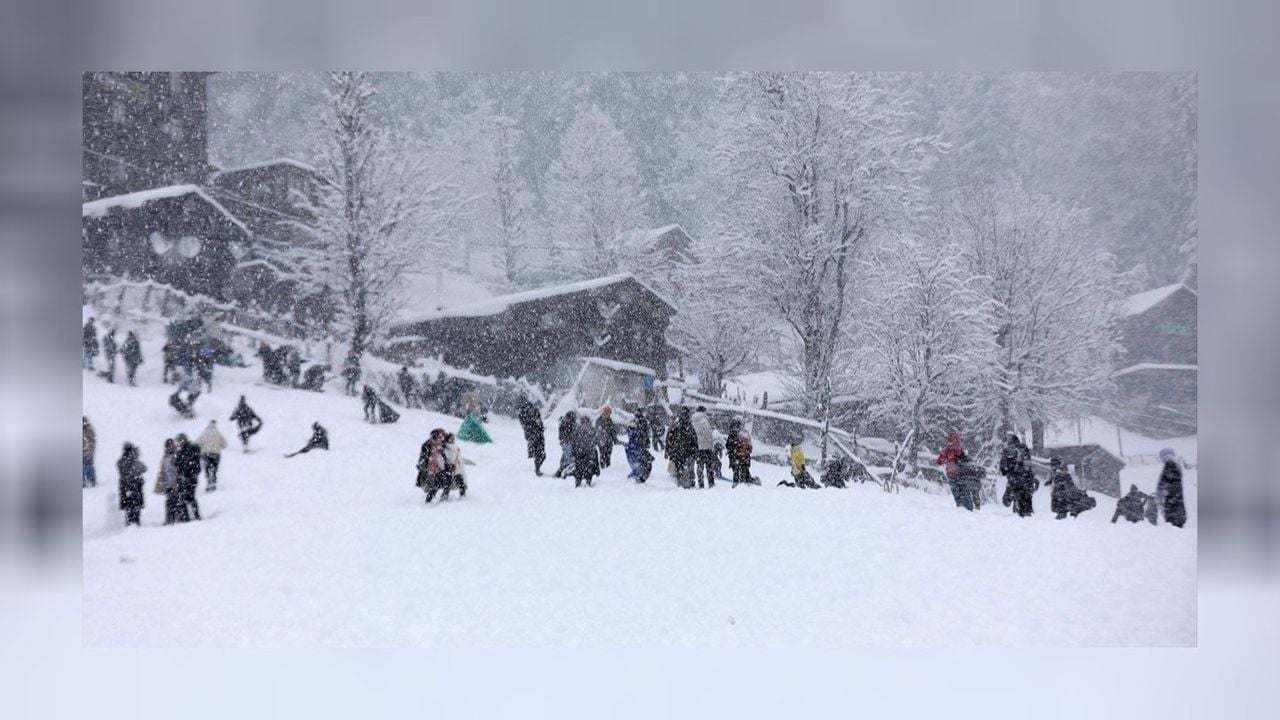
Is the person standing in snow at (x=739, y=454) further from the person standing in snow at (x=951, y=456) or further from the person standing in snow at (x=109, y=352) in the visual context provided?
the person standing in snow at (x=109, y=352)

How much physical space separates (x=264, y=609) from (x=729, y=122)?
21.7ft

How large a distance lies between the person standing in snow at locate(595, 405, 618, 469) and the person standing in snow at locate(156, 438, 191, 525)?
158 inches

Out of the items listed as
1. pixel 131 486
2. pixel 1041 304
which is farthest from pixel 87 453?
pixel 1041 304

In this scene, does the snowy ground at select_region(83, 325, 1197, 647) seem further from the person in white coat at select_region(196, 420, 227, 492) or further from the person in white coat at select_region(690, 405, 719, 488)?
the person in white coat at select_region(690, 405, 719, 488)

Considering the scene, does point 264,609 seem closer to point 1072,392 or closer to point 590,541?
point 590,541

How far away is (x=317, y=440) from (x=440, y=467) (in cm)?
138

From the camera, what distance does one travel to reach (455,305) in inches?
313

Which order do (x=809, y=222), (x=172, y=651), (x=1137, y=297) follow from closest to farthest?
(x=172, y=651) < (x=1137, y=297) < (x=809, y=222)

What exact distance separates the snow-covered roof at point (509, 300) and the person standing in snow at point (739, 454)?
1847 mm

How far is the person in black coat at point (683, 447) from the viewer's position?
7754 mm

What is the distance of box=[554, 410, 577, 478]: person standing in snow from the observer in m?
7.74

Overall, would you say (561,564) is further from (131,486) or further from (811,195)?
(811,195)
